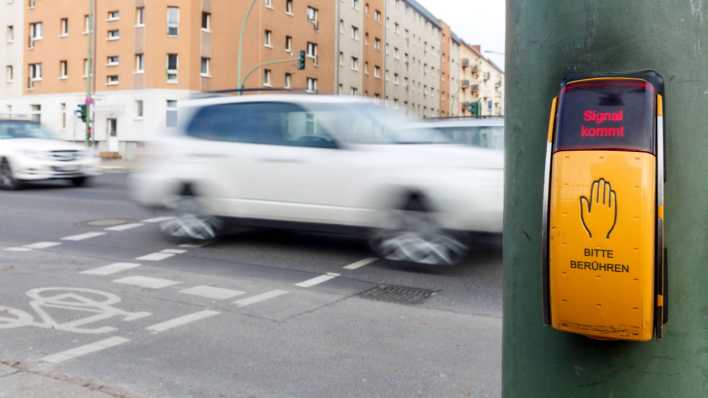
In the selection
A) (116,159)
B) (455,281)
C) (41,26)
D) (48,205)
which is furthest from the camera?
(41,26)

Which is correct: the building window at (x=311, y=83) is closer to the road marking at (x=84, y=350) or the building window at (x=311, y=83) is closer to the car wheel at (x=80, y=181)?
the car wheel at (x=80, y=181)

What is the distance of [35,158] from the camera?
55.3 ft

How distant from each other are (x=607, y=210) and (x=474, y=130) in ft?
31.8

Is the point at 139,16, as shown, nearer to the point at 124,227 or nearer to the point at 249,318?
the point at 124,227

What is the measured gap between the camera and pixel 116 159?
43531 mm

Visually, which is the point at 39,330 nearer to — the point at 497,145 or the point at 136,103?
the point at 497,145

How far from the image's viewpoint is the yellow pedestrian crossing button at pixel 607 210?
3.66 ft

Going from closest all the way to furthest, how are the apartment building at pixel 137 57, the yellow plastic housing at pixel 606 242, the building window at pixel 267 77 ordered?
the yellow plastic housing at pixel 606 242 < the apartment building at pixel 137 57 < the building window at pixel 267 77

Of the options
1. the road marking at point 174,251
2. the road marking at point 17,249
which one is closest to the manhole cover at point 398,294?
the road marking at point 174,251

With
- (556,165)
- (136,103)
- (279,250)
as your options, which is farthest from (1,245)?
(136,103)

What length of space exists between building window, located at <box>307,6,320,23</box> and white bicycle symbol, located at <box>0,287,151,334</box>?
5367 cm

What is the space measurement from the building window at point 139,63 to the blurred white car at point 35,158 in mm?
29768

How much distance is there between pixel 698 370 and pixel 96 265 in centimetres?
756

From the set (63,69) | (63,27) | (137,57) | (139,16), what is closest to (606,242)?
(137,57)
